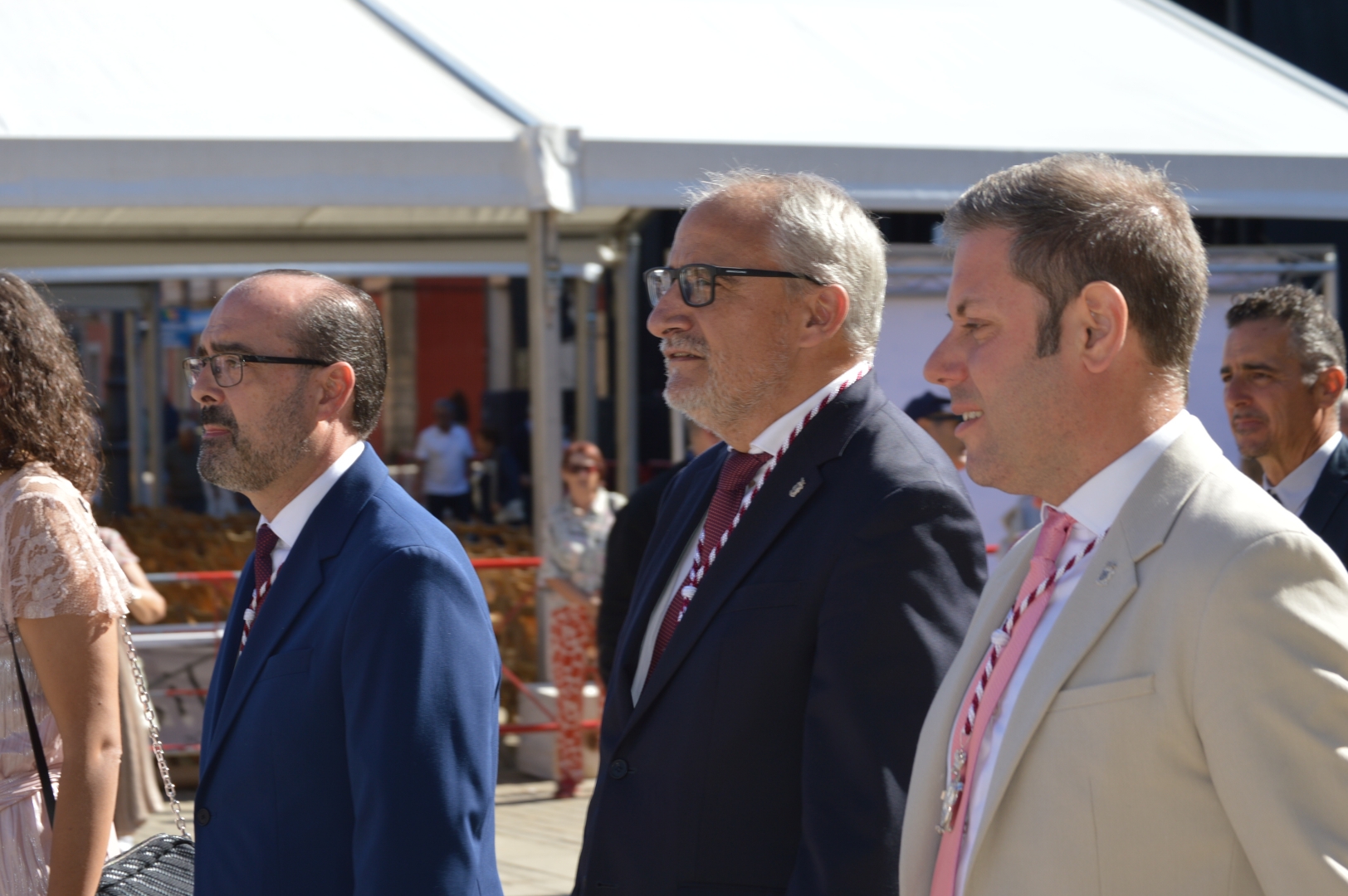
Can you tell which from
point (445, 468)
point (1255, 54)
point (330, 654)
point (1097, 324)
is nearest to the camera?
point (1097, 324)

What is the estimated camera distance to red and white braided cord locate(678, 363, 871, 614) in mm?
2166

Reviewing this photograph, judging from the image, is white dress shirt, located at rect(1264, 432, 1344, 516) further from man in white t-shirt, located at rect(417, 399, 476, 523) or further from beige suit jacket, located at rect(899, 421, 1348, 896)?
man in white t-shirt, located at rect(417, 399, 476, 523)

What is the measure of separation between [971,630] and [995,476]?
0.21 meters

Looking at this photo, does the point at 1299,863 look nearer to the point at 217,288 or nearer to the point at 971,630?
the point at 971,630

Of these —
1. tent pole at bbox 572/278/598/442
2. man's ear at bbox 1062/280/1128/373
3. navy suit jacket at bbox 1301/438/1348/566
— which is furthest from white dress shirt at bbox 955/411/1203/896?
tent pole at bbox 572/278/598/442

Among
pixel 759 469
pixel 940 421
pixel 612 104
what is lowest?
pixel 940 421

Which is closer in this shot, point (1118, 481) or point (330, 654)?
point (1118, 481)

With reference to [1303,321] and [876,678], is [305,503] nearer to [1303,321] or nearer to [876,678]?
[876,678]

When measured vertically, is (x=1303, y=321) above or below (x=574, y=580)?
above

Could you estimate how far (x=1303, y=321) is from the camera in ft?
11.8

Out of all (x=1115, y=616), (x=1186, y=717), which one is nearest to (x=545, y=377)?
(x=1115, y=616)

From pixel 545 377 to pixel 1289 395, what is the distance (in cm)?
396

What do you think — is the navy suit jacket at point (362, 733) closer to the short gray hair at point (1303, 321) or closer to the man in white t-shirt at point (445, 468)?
the short gray hair at point (1303, 321)

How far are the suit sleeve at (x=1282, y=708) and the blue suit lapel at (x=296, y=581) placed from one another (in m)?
1.31
